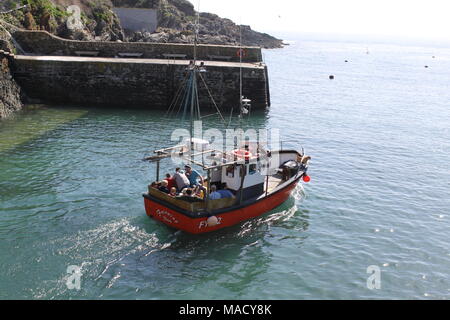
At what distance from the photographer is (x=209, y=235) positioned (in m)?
14.2

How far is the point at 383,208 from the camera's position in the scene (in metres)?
Result: 17.5

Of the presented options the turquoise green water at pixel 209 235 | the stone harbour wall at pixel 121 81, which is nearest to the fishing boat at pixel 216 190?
the turquoise green water at pixel 209 235

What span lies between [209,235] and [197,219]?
0.88 meters

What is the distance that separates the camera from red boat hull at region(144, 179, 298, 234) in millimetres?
13734

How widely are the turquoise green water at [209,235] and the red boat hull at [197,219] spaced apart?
0.30m

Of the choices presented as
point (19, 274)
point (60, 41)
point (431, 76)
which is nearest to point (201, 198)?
point (19, 274)

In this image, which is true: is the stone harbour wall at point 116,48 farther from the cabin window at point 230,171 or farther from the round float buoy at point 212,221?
the round float buoy at point 212,221

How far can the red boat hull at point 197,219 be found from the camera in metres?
13.7

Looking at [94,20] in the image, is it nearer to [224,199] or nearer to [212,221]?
[224,199]

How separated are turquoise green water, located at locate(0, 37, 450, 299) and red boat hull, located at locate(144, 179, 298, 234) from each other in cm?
30

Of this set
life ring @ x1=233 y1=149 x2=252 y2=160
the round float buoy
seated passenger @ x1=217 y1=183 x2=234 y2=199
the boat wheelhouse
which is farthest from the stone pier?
the round float buoy

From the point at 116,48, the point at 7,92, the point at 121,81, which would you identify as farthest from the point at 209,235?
the point at 116,48

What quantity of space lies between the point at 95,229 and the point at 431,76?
70445 mm
